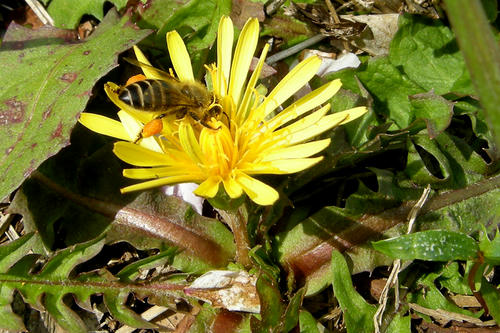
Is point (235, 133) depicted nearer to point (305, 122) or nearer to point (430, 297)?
point (305, 122)

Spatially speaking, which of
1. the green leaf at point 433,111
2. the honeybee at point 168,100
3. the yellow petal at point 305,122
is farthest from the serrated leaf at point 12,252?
the green leaf at point 433,111

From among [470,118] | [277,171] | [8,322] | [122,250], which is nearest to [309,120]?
[277,171]

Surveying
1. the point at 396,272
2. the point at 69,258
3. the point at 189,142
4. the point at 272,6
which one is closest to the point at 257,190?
the point at 189,142

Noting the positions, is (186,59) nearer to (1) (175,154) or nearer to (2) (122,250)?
(1) (175,154)

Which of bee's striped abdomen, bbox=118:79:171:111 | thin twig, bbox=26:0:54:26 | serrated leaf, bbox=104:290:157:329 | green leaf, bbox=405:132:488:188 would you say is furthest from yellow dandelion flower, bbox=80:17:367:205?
thin twig, bbox=26:0:54:26

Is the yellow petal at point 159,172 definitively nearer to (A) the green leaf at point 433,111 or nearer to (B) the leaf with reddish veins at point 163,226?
(B) the leaf with reddish veins at point 163,226

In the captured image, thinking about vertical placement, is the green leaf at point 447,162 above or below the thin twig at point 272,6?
below
